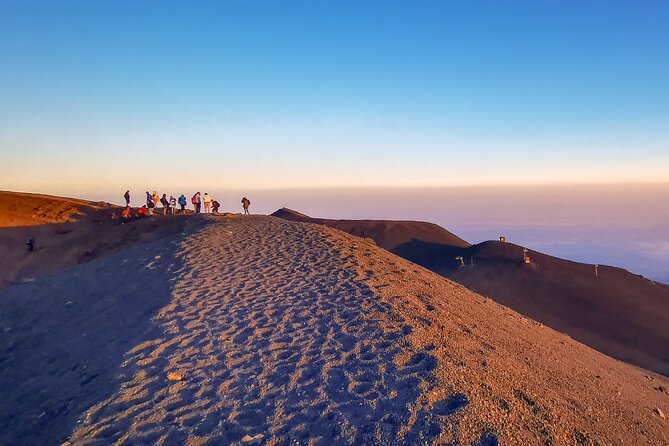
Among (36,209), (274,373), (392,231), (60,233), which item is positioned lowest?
(392,231)

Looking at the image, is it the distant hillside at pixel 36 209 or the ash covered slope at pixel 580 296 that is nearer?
the ash covered slope at pixel 580 296

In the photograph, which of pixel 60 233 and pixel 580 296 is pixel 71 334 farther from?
pixel 580 296

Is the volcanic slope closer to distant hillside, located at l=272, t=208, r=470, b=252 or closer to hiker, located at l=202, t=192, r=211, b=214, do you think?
hiker, located at l=202, t=192, r=211, b=214

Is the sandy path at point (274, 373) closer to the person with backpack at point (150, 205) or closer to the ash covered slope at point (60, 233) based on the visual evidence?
the ash covered slope at point (60, 233)

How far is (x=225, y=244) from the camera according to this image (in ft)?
49.3

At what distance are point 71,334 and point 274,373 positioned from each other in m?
6.19

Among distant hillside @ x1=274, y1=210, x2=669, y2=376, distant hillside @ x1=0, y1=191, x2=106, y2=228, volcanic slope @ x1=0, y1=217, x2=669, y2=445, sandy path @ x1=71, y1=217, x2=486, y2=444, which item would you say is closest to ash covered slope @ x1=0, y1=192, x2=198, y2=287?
distant hillside @ x1=0, y1=191, x2=106, y2=228

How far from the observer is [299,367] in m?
6.85

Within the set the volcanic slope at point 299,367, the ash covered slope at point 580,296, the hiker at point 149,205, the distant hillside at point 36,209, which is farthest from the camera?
the distant hillside at point 36,209

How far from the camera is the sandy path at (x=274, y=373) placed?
5.42 metres

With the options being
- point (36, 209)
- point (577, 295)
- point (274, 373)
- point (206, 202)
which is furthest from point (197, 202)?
point (577, 295)

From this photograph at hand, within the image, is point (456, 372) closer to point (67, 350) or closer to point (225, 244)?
point (67, 350)

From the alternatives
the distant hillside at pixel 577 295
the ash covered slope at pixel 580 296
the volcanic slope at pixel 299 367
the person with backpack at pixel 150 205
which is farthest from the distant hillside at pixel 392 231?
the volcanic slope at pixel 299 367

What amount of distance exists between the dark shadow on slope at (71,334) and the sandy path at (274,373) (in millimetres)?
592
